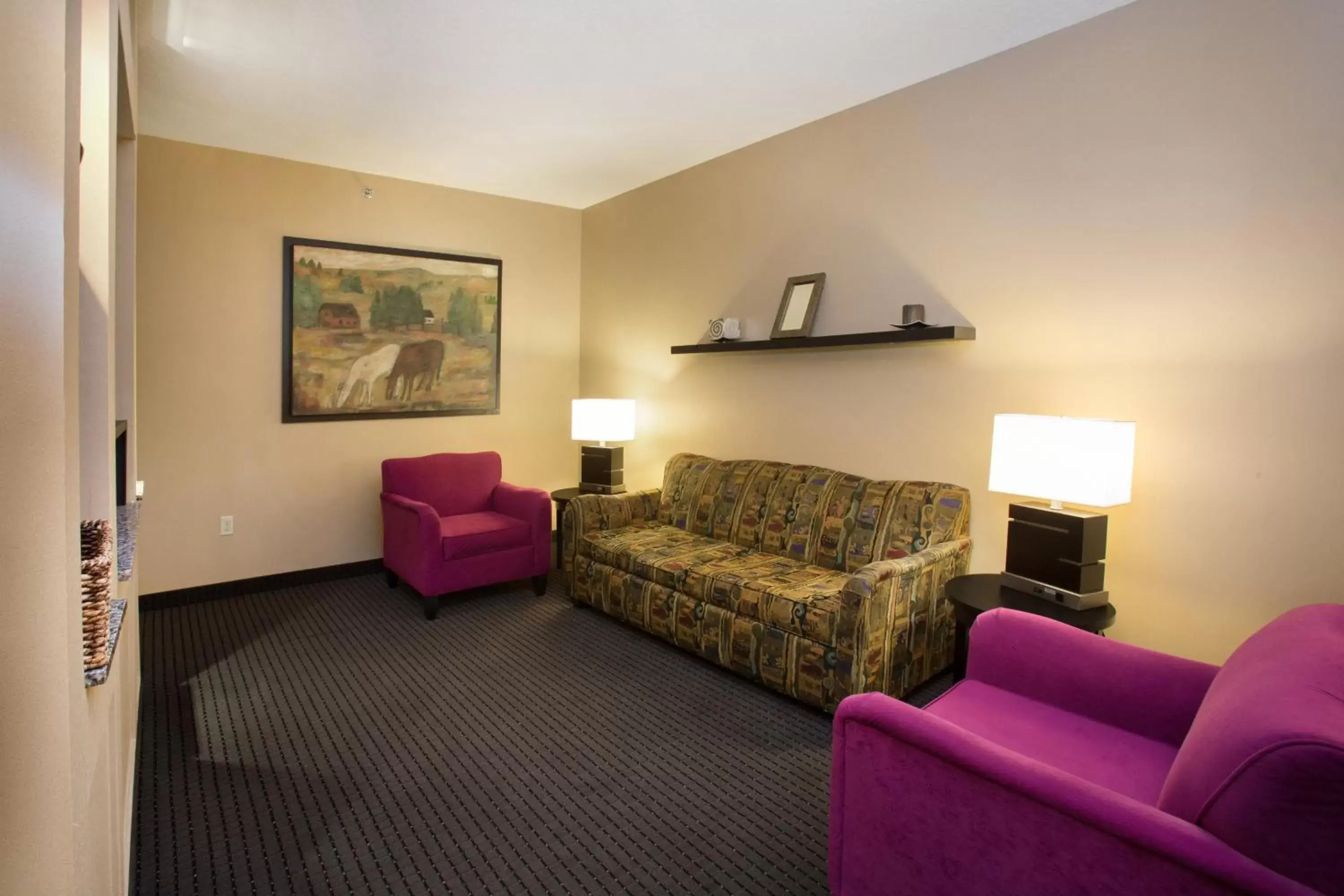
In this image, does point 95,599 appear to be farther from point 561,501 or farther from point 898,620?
point 561,501

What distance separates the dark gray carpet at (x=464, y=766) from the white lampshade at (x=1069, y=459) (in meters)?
1.04

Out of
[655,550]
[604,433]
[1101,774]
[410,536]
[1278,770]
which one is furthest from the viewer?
[604,433]

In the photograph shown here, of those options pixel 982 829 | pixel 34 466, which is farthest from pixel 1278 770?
pixel 34 466

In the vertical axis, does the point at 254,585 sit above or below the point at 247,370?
below

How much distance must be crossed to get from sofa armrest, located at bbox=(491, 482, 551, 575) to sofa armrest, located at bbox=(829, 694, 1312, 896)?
2924mm

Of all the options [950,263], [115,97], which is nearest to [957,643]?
[950,263]

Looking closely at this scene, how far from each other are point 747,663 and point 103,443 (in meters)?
2.34

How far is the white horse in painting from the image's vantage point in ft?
14.8

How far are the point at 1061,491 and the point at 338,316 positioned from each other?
160 inches

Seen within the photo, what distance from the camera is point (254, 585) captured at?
4.30 metres

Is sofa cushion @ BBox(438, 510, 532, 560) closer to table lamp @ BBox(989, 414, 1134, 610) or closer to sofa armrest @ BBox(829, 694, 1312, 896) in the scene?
table lamp @ BBox(989, 414, 1134, 610)

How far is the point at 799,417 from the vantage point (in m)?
3.86

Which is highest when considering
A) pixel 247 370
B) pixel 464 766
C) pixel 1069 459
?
pixel 247 370

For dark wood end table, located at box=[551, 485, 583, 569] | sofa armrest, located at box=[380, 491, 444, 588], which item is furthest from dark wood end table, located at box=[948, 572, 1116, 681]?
sofa armrest, located at box=[380, 491, 444, 588]
